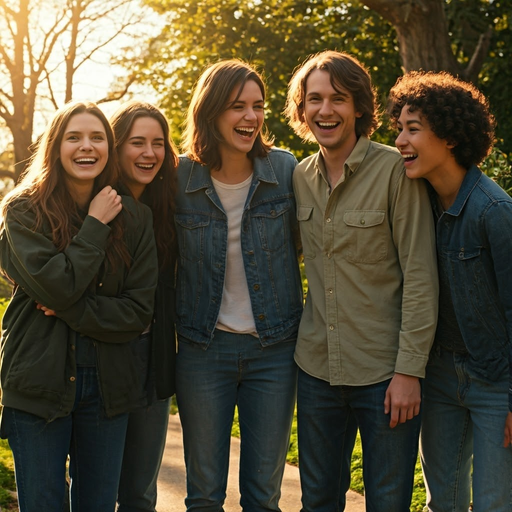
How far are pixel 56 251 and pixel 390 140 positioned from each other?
8.61 m

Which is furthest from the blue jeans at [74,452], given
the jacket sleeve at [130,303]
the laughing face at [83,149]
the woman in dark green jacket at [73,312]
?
the laughing face at [83,149]

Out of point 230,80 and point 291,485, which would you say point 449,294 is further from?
point 291,485

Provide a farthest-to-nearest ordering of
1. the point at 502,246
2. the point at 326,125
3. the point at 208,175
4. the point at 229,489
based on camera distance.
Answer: the point at 229,489
the point at 208,175
the point at 326,125
the point at 502,246

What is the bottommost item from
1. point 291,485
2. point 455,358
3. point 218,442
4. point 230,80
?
point 291,485

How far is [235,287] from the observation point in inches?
134

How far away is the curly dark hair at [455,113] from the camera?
9.74 ft

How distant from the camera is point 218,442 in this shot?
341 centimetres

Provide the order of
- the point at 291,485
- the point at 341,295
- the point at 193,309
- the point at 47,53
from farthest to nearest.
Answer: the point at 47,53
the point at 291,485
the point at 193,309
the point at 341,295

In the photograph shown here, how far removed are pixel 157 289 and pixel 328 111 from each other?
1.10 meters

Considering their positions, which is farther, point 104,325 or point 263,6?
point 263,6

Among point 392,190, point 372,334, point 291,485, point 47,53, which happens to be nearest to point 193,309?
→ point 372,334

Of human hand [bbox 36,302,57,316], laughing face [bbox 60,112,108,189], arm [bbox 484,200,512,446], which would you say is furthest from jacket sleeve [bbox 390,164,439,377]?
human hand [bbox 36,302,57,316]

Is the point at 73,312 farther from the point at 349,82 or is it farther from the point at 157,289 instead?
the point at 349,82

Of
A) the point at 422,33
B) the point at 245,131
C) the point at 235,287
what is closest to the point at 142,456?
the point at 235,287
